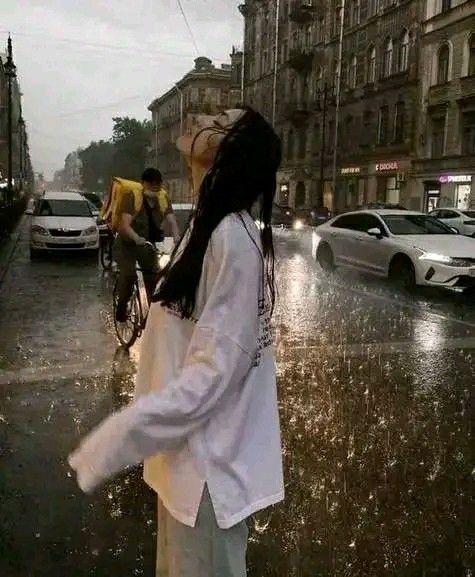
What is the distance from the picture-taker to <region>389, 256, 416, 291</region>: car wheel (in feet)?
41.0

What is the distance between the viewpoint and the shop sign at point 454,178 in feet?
114

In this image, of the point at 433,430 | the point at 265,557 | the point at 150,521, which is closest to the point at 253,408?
the point at 265,557

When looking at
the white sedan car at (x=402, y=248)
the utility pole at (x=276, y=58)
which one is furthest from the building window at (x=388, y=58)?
the white sedan car at (x=402, y=248)

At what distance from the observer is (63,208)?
20.0m

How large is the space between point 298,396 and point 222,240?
423 centimetres

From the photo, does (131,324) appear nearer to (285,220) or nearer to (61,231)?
(61,231)

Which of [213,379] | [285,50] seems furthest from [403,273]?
[285,50]

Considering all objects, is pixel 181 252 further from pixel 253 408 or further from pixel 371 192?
pixel 371 192

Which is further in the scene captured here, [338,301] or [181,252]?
[338,301]

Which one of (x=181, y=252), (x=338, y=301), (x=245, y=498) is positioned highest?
(x=181, y=252)

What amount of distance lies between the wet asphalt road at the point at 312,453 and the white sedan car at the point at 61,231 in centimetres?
860

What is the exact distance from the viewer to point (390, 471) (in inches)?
165

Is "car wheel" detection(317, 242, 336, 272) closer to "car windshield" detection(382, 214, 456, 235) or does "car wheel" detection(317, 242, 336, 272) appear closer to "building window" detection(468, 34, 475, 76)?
"car windshield" detection(382, 214, 456, 235)

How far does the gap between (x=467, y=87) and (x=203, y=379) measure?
1490 inches
